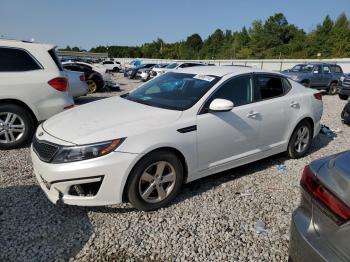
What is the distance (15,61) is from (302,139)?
197 inches

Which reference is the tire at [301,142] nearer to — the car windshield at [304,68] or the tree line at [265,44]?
the car windshield at [304,68]

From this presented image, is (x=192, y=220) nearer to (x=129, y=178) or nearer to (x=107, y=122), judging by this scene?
(x=129, y=178)

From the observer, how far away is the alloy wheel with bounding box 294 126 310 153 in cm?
525

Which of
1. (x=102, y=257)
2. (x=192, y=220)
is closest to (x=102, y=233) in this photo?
(x=102, y=257)

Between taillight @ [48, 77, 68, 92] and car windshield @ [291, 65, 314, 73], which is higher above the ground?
taillight @ [48, 77, 68, 92]

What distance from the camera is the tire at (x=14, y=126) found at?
5320 millimetres

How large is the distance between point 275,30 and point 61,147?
238 ft

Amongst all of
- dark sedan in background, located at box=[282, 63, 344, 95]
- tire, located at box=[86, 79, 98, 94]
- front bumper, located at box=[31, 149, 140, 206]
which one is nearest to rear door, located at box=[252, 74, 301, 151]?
front bumper, located at box=[31, 149, 140, 206]

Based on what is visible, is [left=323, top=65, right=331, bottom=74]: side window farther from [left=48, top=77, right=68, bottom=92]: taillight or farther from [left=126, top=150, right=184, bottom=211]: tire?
[left=126, top=150, right=184, bottom=211]: tire

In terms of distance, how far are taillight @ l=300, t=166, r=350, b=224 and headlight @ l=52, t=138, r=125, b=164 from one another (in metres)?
1.79

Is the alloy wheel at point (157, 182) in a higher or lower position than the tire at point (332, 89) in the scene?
higher

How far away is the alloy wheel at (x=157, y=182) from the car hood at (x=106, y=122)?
1.46ft

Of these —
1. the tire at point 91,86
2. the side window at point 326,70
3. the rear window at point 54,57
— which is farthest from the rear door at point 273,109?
the side window at point 326,70

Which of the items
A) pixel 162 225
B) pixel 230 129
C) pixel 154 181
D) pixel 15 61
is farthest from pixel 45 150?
pixel 15 61
